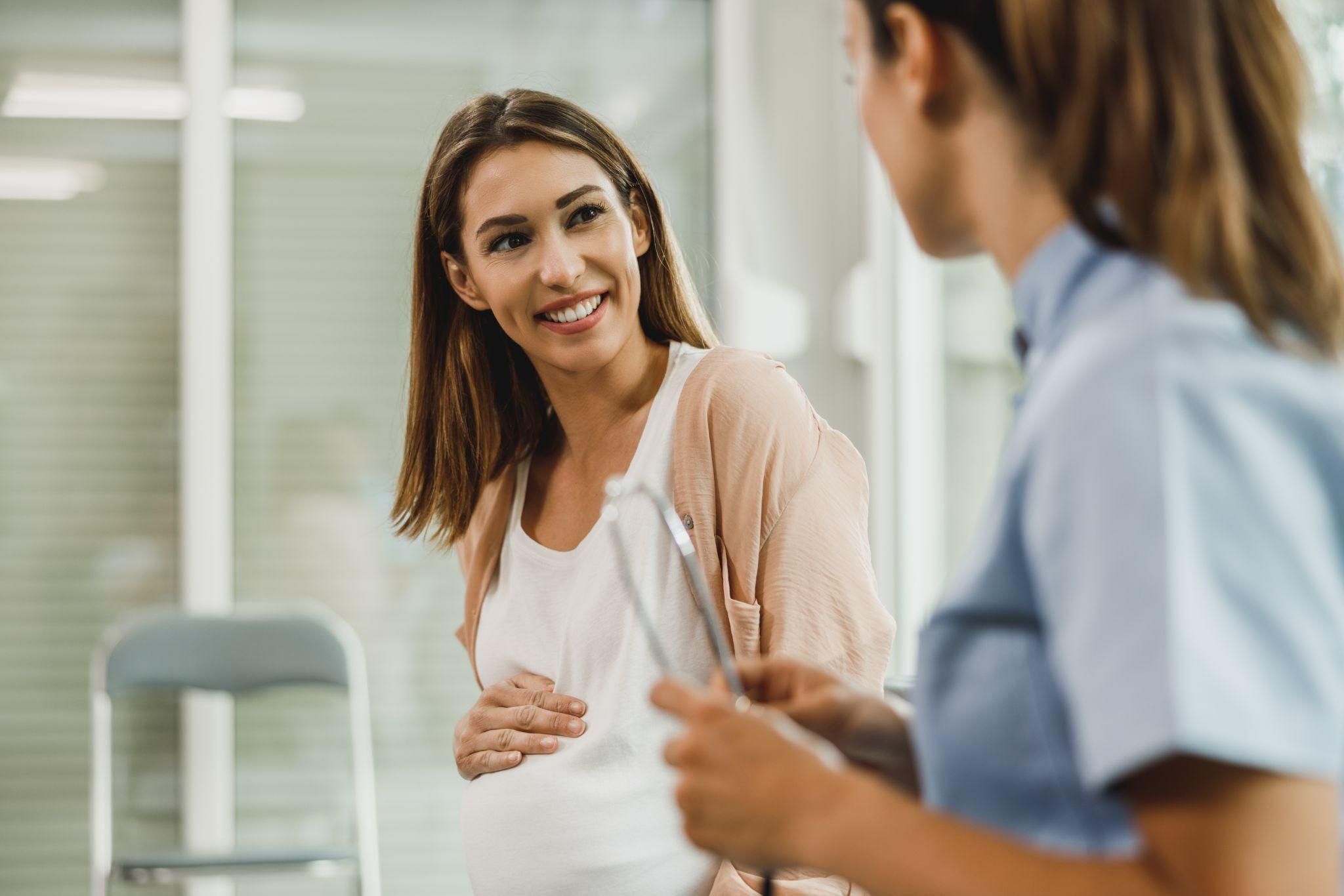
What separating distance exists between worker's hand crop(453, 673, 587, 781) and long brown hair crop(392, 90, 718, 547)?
273 mm

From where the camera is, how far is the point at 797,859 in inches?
21.9

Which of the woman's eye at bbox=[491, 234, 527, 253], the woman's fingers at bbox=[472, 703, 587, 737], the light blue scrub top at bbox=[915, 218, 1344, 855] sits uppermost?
the woman's eye at bbox=[491, 234, 527, 253]

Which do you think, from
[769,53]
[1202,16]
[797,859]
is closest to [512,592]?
[797,859]

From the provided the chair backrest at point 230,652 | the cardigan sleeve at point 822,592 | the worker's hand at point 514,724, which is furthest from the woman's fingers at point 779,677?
the chair backrest at point 230,652

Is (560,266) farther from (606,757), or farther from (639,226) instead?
(606,757)

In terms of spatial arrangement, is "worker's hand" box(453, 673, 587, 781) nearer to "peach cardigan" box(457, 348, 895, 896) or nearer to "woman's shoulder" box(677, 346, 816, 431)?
"peach cardigan" box(457, 348, 895, 896)

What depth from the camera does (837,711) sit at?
0.77m

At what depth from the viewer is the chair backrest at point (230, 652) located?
2.45m

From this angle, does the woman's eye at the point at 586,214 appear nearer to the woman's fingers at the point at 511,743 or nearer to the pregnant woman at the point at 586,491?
the pregnant woman at the point at 586,491

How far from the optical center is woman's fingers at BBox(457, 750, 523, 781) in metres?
1.33

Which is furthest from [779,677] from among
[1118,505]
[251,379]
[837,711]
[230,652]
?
[251,379]

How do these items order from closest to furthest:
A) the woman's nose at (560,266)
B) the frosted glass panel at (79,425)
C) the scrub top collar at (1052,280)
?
the scrub top collar at (1052,280)
the woman's nose at (560,266)
the frosted glass panel at (79,425)

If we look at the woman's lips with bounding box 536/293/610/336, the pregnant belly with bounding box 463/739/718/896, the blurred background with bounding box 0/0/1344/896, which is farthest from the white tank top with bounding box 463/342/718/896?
the blurred background with bounding box 0/0/1344/896

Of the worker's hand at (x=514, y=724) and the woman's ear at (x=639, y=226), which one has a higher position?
the woman's ear at (x=639, y=226)
